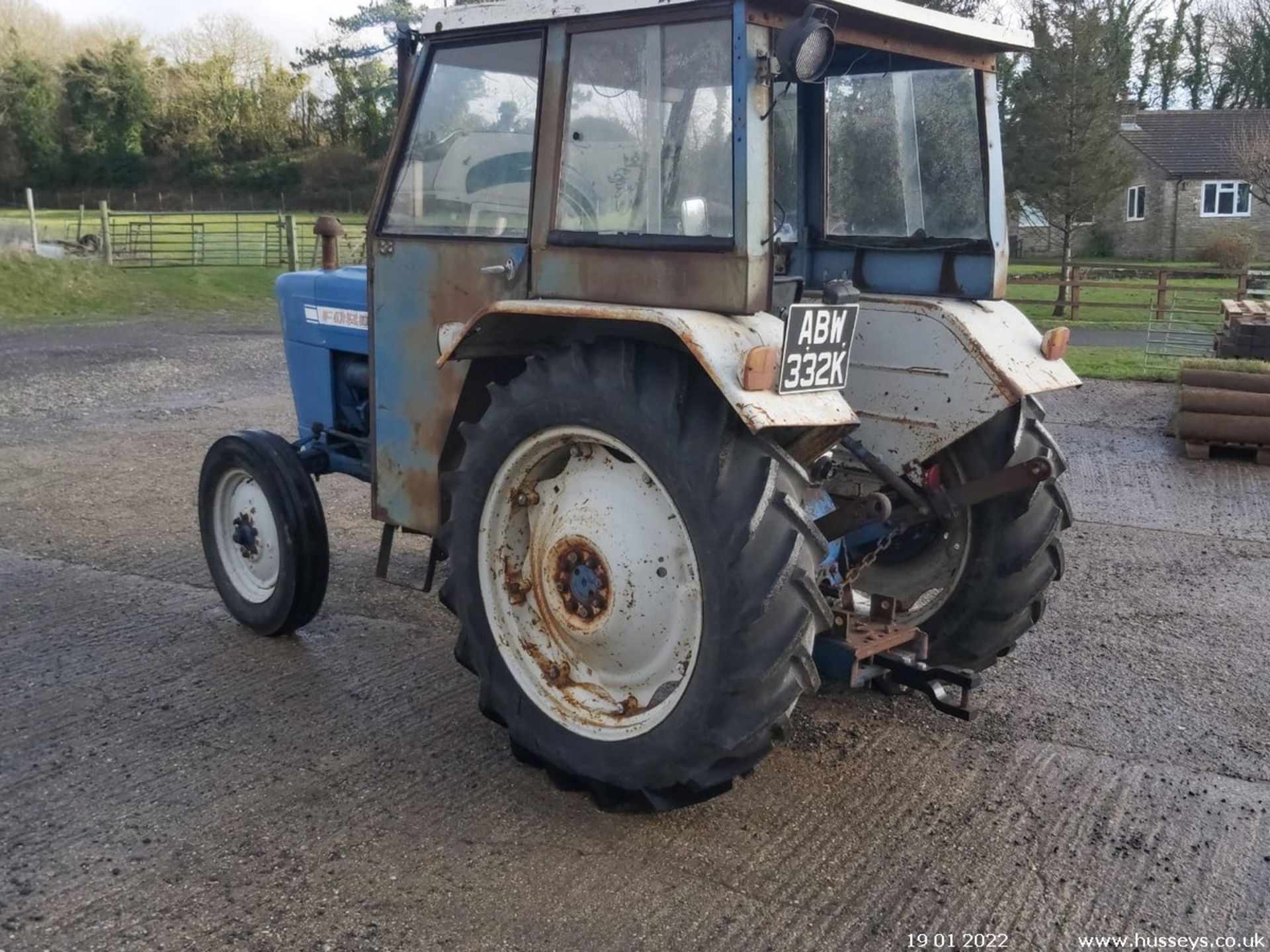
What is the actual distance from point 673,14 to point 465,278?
3.87ft

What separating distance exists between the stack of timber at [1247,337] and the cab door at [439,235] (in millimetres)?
9760

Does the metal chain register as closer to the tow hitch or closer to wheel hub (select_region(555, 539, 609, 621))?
the tow hitch

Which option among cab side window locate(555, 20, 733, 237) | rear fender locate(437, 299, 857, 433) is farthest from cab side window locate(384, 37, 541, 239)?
rear fender locate(437, 299, 857, 433)

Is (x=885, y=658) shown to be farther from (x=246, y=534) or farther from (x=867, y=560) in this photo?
(x=246, y=534)

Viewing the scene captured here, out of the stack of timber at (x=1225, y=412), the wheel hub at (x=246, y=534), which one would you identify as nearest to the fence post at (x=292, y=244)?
the stack of timber at (x=1225, y=412)

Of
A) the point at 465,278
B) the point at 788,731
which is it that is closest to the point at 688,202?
the point at 465,278

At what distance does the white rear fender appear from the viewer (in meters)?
3.92

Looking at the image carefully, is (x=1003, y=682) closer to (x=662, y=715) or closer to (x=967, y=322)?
(x=967, y=322)

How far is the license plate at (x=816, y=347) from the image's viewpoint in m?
3.19

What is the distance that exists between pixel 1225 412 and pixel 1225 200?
112ft

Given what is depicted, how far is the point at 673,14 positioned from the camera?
3.35 meters

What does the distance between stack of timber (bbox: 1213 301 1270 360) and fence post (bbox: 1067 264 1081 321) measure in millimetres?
7304

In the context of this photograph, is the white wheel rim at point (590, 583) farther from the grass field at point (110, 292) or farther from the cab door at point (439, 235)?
the grass field at point (110, 292)

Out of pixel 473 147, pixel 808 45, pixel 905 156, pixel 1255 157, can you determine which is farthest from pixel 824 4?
pixel 1255 157
